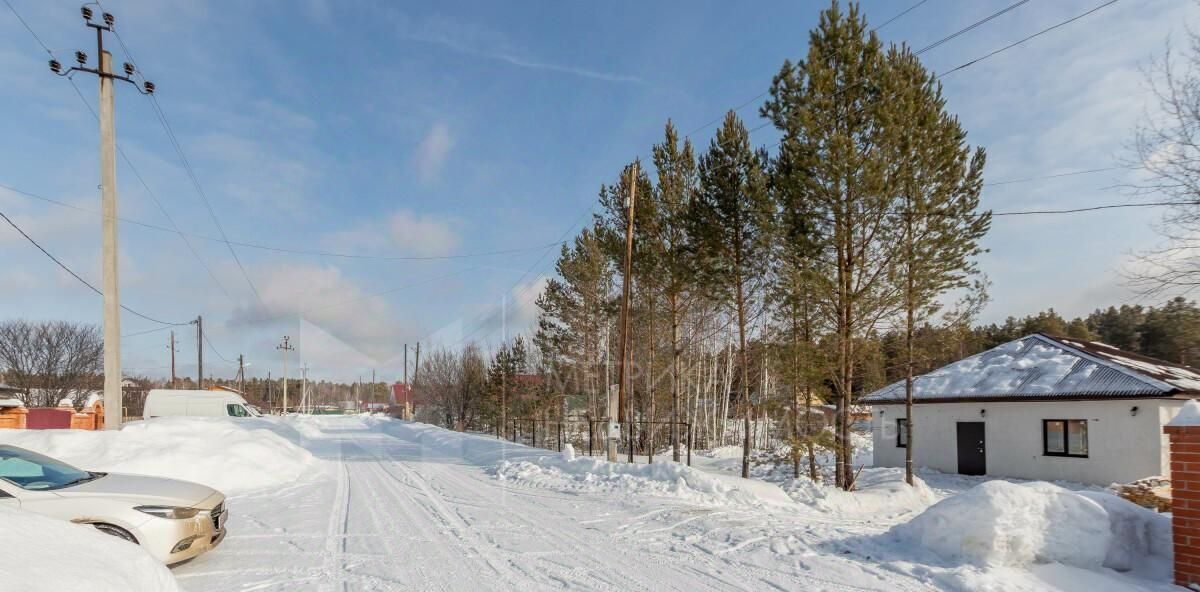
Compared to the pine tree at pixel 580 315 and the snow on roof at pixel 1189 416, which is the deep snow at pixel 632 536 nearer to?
the snow on roof at pixel 1189 416

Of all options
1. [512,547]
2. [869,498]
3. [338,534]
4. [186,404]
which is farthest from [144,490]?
[186,404]

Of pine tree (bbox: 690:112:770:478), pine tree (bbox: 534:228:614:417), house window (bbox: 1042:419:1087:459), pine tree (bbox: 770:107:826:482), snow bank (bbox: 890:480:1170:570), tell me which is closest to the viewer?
snow bank (bbox: 890:480:1170:570)

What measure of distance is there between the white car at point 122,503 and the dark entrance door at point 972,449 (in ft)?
79.6

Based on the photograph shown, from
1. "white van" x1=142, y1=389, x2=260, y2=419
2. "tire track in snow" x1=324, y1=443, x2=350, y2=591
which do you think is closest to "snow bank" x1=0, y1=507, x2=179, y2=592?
"tire track in snow" x1=324, y1=443, x2=350, y2=591

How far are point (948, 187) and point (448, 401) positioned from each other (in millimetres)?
38547

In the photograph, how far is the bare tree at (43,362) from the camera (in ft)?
142

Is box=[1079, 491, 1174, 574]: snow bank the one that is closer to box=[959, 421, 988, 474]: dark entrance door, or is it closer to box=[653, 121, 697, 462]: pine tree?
box=[653, 121, 697, 462]: pine tree

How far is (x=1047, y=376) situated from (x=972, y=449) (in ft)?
11.9

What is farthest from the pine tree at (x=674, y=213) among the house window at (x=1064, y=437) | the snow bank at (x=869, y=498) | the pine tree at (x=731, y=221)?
the house window at (x=1064, y=437)

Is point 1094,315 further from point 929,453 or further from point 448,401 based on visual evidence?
point 448,401

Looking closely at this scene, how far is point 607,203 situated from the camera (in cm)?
2403

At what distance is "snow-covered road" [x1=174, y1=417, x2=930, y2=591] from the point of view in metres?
6.29

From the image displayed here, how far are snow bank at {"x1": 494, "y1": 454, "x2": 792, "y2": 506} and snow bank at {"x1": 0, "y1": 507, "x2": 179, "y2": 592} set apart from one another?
373 inches

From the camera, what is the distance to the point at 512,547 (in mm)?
7781
